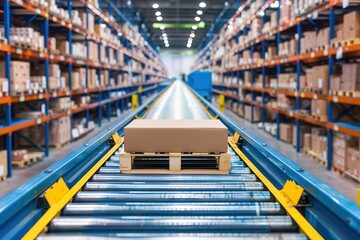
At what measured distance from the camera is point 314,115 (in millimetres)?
7492

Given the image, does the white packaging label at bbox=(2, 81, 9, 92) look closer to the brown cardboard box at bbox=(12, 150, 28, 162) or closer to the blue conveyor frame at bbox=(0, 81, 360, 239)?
the brown cardboard box at bbox=(12, 150, 28, 162)

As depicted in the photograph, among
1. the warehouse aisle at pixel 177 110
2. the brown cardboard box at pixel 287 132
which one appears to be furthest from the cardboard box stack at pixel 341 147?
the brown cardboard box at pixel 287 132

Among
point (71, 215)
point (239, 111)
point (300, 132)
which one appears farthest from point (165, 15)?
point (71, 215)

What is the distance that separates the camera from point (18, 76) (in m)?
6.57

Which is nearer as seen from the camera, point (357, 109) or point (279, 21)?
point (357, 109)

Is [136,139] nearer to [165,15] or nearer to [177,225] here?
[177,225]

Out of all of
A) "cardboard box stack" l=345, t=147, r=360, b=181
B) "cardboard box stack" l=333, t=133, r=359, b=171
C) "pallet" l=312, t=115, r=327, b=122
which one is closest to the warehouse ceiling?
"pallet" l=312, t=115, r=327, b=122

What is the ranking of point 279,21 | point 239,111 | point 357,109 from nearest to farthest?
1. point 357,109
2. point 279,21
3. point 239,111

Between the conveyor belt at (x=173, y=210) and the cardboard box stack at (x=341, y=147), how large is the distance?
371 centimetres

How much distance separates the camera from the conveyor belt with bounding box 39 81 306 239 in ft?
7.00

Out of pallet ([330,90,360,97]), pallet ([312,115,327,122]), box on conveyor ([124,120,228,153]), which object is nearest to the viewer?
box on conveyor ([124,120,228,153])

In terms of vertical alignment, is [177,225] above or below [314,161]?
above

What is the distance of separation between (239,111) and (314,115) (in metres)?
8.40

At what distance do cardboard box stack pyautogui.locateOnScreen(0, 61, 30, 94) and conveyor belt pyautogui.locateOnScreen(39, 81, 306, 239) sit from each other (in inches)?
161
